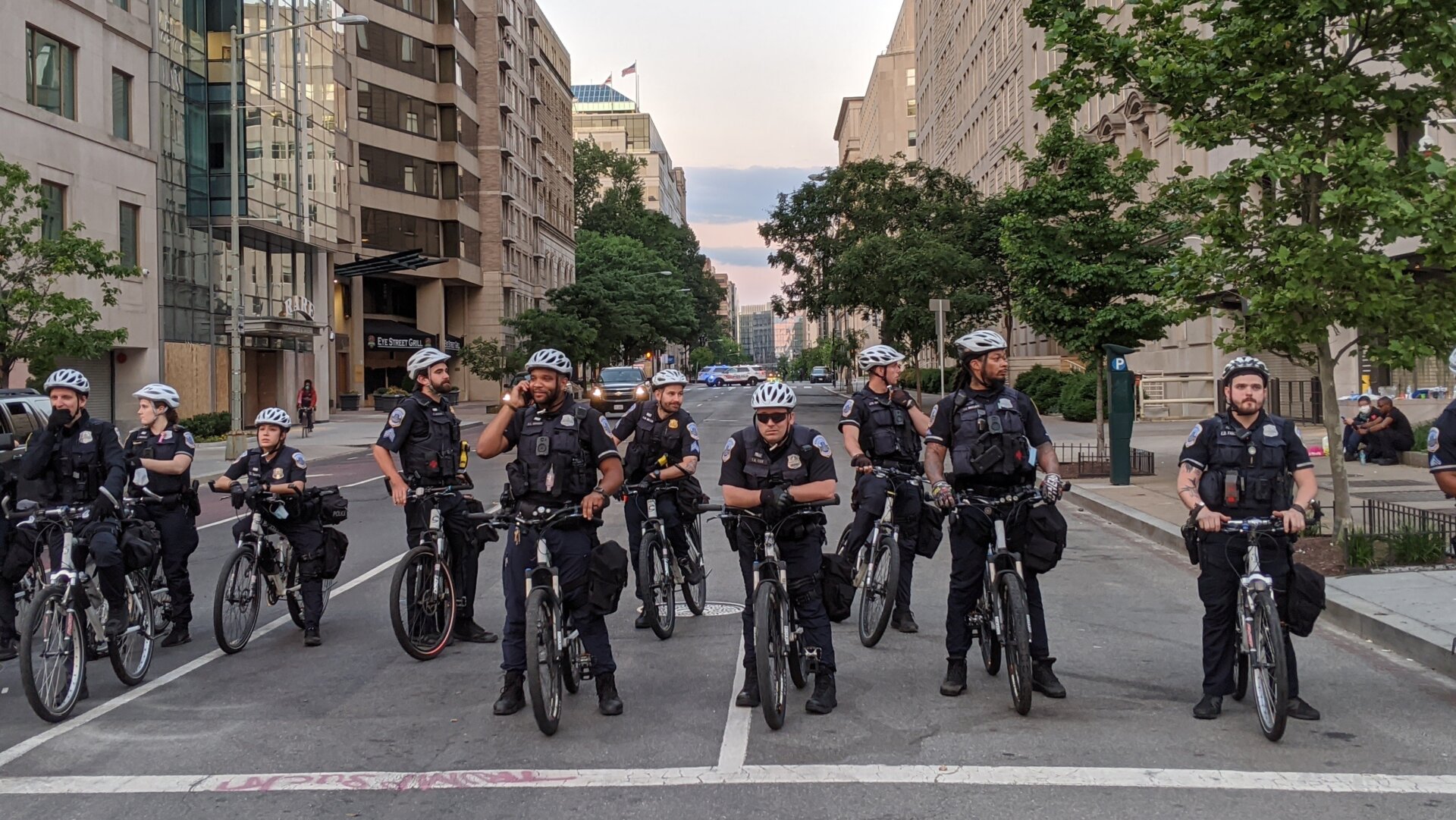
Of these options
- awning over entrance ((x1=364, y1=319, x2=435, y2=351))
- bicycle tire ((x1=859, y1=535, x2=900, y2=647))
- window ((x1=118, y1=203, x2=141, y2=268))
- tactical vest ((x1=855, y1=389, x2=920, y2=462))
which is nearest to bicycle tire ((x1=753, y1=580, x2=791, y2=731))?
bicycle tire ((x1=859, y1=535, x2=900, y2=647))

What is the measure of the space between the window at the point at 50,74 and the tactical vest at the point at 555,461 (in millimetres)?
27951

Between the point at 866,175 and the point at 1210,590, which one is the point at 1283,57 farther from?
the point at 866,175

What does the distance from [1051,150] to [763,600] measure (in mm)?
15509

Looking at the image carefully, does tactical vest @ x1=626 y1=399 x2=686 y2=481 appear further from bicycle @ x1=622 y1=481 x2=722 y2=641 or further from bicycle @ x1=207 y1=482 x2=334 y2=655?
bicycle @ x1=207 y1=482 x2=334 y2=655

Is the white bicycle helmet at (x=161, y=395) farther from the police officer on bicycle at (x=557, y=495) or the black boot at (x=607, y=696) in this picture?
the black boot at (x=607, y=696)

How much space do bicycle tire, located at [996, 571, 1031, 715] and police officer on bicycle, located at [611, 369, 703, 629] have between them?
2.94 meters

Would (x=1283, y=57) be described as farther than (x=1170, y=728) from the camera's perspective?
Yes

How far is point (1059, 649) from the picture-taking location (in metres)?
8.07

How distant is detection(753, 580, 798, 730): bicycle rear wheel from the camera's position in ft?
19.6

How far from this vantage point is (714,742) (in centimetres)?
599

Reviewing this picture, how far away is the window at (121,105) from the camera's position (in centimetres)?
3294

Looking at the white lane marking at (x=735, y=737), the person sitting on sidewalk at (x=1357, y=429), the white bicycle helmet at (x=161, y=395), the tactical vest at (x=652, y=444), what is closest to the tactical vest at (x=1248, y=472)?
the white lane marking at (x=735, y=737)

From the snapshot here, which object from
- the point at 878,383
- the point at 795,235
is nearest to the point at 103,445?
the point at 878,383

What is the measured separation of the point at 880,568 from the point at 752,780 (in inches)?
126
